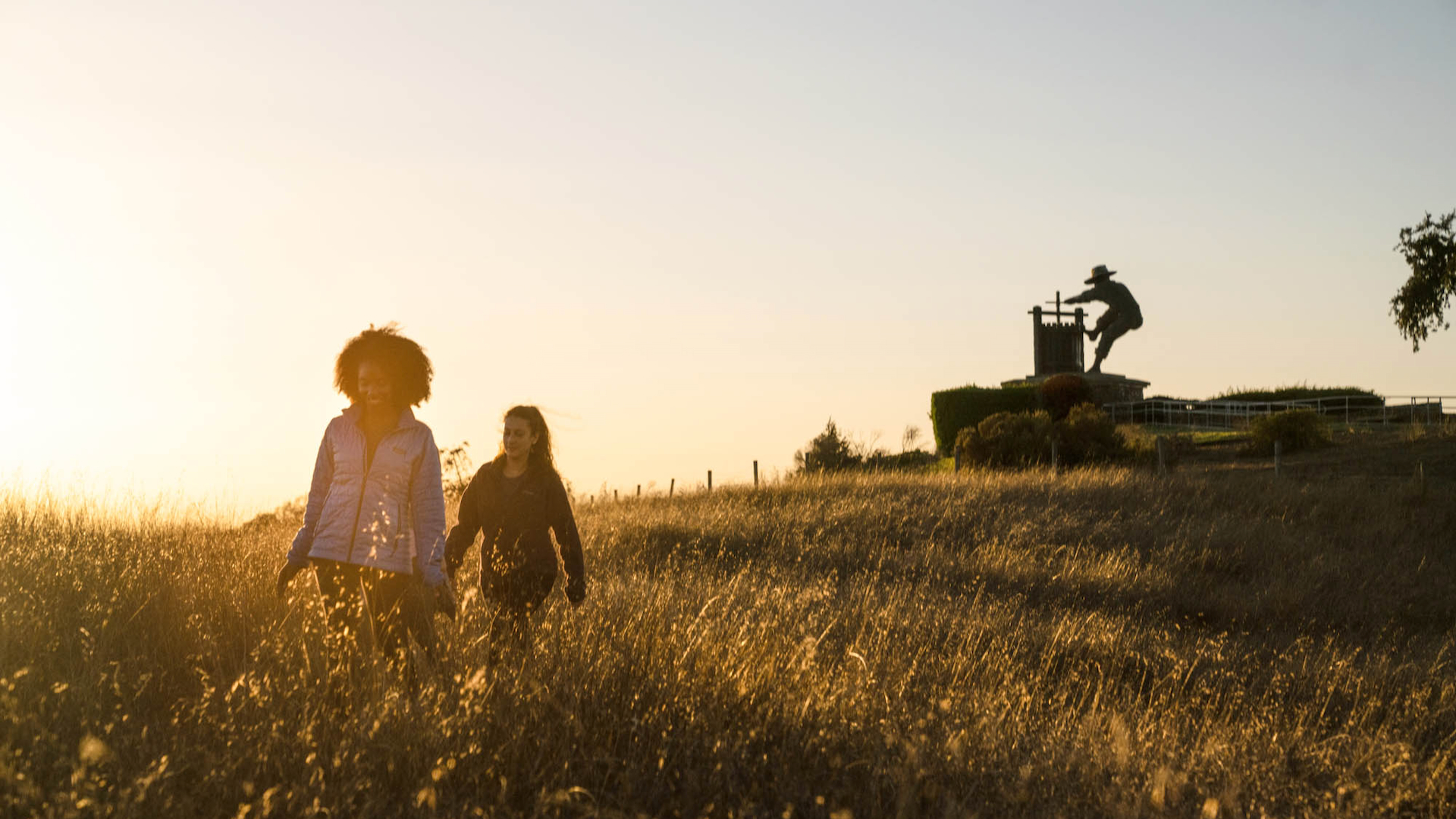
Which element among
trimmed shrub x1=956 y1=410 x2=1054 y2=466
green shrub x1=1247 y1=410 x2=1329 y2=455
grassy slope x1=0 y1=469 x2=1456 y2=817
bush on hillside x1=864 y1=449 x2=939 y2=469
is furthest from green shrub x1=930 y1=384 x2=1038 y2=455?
grassy slope x1=0 y1=469 x2=1456 y2=817

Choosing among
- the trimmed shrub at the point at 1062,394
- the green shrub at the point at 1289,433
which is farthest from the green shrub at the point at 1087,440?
the trimmed shrub at the point at 1062,394

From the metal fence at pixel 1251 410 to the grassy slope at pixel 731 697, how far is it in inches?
883

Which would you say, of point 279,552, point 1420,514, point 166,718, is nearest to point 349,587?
point 166,718

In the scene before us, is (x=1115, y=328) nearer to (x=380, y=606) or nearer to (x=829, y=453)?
(x=829, y=453)

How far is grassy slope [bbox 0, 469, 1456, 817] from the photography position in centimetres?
375

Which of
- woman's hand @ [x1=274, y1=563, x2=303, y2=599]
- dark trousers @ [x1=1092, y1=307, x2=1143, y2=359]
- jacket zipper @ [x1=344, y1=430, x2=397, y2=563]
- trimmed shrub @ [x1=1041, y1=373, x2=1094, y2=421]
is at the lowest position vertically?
woman's hand @ [x1=274, y1=563, x2=303, y2=599]

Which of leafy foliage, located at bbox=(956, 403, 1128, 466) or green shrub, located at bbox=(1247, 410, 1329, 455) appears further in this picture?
leafy foliage, located at bbox=(956, 403, 1128, 466)

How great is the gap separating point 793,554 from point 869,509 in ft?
10.8

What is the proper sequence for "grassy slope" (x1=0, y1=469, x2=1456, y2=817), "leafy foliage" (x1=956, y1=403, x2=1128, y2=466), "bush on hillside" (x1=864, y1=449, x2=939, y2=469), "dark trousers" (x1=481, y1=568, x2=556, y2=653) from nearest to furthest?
"grassy slope" (x1=0, y1=469, x2=1456, y2=817), "dark trousers" (x1=481, y1=568, x2=556, y2=653), "leafy foliage" (x1=956, y1=403, x2=1128, y2=466), "bush on hillside" (x1=864, y1=449, x2=939, y2=469)

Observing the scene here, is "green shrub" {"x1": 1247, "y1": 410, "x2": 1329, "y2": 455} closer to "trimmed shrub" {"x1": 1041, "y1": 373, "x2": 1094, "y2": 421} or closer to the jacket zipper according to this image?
"trimmed shrub" {"x1": 1041, "y1": 373, "x2": 1094, "y2": 421}

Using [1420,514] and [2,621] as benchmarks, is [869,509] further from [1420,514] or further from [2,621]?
[2,621]

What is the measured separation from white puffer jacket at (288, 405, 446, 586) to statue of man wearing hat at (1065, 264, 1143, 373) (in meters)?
39.1

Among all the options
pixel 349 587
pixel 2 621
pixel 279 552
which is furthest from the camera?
pixel 279 552

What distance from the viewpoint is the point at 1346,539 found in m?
16.2
